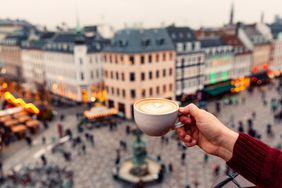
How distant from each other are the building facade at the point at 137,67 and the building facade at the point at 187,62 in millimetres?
1592

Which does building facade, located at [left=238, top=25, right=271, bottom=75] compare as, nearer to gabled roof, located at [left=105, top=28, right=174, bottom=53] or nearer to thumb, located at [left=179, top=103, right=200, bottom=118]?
gabled roof, located at [left=105, top=28, right=174, bottom=53]

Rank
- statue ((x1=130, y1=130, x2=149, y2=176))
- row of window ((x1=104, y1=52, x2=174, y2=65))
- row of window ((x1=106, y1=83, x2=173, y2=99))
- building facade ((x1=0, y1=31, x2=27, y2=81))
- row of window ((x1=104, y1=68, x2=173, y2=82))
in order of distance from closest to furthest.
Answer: statue ((x1=130, y1=130, x2=149, y2=176)) → row of window ((x1=104, y1=52, x2=174, y2=65)) → row of window ((x1=104, y1=68, x2=173, y2=82)) → row of window ((x1=106, y1=83, x2=173, y2=99)) → building facade ((x1=0, y1=31, x2=27, y2=81))

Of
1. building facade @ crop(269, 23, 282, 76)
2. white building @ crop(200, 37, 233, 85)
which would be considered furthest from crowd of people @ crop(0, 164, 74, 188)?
building facade @ crop(269, 23, 282, 76)

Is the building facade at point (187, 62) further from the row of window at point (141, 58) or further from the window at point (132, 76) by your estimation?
the window at point (132, 76)

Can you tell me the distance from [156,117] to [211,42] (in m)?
44.6

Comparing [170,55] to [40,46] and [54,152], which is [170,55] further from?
[40,46]

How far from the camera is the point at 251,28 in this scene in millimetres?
58406

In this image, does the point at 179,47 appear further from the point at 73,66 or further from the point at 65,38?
the point at 65,38

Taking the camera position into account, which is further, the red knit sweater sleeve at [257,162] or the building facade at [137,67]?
the building facade at [137,67]

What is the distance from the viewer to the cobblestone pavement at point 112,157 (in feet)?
64.8

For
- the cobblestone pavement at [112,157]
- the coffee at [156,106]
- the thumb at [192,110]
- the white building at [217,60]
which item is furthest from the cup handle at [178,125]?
the white building at [217,60]

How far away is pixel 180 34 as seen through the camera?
40156 millimetres

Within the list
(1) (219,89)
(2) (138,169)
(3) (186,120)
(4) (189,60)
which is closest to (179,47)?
(4) (189,60)

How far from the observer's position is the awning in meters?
42.8
